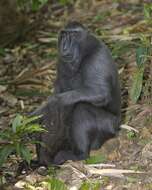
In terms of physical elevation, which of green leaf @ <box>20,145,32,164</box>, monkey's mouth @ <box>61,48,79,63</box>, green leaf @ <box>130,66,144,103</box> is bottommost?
green leaf @ <box>20,145,32,164</box>

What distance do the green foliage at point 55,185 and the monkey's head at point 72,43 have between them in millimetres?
1269

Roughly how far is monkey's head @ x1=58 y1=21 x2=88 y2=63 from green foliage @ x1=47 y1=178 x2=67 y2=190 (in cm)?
127

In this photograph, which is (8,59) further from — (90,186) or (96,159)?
(90,186)

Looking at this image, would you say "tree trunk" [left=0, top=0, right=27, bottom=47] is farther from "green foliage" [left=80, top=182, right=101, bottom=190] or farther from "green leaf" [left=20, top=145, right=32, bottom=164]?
"green foliage" [left=80, top=182, right=101, bottom=190]

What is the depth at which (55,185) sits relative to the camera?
5.68 meters

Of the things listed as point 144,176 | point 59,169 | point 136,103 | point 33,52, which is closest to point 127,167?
point 144,176

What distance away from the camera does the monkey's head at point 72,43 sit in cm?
630

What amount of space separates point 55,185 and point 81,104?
0.89 meters

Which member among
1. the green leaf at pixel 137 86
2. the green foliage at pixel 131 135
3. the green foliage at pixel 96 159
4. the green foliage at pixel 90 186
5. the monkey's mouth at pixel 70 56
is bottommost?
the green foliage at pixel 90 186

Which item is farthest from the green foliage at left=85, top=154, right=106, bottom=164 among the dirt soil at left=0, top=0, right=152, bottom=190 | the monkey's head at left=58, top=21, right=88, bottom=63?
the monkey's head at left=58, top=21, right=88, bottom=63

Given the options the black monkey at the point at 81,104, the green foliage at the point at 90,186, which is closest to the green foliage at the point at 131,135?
the black monkey at the point at 81,104

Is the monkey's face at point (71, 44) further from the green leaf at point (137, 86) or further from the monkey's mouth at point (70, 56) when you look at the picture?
the green leaf at point (137, 86)

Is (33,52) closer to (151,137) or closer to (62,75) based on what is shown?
(62,75)

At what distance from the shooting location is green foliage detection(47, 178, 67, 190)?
566 cm
